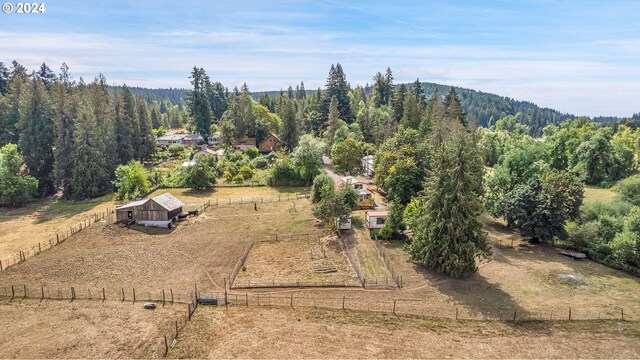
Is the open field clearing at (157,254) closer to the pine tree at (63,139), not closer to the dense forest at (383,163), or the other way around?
the dense forest at (383,163)

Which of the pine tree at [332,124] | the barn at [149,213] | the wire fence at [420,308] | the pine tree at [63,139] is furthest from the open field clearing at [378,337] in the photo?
the pine tree at [332,124]

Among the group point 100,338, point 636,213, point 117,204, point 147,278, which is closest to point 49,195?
point 117,204

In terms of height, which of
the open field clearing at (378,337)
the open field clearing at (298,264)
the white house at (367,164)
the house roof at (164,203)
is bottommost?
the open field clearing at (378,337)

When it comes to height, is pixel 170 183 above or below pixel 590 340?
above

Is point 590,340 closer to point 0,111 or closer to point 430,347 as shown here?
point 430,347

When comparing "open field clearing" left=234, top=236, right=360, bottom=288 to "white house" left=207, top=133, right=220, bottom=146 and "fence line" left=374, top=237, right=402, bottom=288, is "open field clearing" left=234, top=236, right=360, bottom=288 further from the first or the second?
"white house" left=207, top=133, right=220, bottom=146

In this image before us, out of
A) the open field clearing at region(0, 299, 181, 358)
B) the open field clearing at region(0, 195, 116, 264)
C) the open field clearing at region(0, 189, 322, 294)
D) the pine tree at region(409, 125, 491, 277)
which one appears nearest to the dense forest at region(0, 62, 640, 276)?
the pine tree at region(409, 125, 491, 277)

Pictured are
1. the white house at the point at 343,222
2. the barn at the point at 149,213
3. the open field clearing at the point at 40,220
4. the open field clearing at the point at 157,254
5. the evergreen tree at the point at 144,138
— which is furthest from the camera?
the evergreen tree at the point at 144,138
